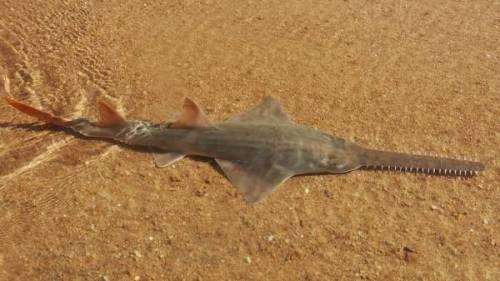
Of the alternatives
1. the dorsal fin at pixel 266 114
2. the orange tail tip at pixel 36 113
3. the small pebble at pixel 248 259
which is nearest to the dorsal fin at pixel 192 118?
the dorsal fin at pixel 266 114

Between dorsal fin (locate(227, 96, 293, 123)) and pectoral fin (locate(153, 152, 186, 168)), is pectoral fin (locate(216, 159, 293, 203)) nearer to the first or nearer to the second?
pectoral fin (locate(153, 152, 186, 168))

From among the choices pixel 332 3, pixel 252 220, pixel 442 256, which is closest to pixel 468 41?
pixel 332 3

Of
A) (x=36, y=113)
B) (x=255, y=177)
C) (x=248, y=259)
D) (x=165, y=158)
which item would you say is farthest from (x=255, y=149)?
(x=36, y=113)

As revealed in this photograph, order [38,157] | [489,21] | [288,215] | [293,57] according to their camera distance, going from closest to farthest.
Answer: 1. [288,215]
2. [38,157]
3. [293,57]
4. [489,21]

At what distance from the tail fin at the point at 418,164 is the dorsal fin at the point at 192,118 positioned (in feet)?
5.09

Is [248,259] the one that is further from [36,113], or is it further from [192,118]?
[36,113]

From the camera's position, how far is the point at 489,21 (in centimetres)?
724

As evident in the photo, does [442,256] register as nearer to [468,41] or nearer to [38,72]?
[468,41]

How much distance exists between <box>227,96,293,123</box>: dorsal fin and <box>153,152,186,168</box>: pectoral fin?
2.39ft

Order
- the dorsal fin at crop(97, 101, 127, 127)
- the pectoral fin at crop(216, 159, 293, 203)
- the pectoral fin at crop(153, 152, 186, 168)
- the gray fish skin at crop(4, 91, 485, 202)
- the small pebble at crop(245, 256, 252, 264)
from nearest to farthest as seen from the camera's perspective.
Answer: the small pebble at crop(245, 256, 252, 264)
the pectoral fin at crop(216, 159, 293, 203)
the gray fish skin at crop(4, 91, 485, 202)
the pectoral fin at crop(153, 152, 186, 168)
the dorsal fin at crop(97, 101, 127, 127)

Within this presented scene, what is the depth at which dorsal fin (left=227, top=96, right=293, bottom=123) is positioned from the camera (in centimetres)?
561

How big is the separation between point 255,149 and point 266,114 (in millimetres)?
693

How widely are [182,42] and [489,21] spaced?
4.14m

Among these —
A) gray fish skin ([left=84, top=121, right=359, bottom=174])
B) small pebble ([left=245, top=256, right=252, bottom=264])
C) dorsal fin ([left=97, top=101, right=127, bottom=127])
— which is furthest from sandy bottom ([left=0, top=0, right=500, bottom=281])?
dorsal fin ([left=97, top=101, right=127, bottom=127])
